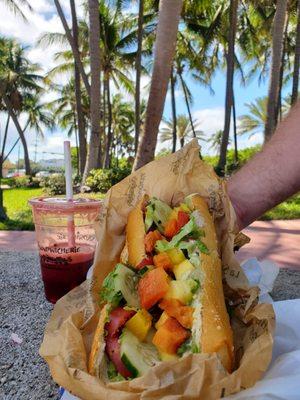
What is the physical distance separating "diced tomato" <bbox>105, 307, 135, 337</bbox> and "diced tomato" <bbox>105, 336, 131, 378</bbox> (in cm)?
2

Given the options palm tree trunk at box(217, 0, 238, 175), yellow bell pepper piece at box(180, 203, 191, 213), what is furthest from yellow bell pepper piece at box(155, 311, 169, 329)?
palm tree trunk at box(217, 0, 238, 175)

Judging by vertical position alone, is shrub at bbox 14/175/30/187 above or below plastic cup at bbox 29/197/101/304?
below

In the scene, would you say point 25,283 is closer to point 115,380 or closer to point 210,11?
point 115,380

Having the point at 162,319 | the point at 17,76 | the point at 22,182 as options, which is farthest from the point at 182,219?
the point at 17,76

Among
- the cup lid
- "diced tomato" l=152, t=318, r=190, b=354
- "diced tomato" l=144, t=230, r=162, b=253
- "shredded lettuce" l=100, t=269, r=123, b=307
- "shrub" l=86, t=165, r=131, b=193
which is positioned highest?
the cup lid

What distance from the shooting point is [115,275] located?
1.85 meters

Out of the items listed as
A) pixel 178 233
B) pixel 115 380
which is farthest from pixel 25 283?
pixel 115 380

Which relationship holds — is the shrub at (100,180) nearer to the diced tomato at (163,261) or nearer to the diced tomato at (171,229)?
the diced tomato at (171,229)

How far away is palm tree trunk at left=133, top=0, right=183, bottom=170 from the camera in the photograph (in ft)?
26.2

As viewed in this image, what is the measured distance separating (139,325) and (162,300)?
132 mm

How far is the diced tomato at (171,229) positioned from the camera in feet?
6.86

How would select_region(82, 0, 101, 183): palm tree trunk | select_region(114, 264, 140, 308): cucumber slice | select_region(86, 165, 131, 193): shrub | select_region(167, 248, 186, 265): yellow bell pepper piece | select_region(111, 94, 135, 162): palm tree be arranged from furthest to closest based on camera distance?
select_region(111, 94, 135, 162): palm tree
select_region(86, 165, 131, 193): shrub
select_region(82, 0, 101, 183): palm tree trunk
select_region(167, 248, 186, 265): yellow bell pepper piece
select_region(114, 264, 140, 308): cucumber slice

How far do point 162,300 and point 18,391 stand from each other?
943mm

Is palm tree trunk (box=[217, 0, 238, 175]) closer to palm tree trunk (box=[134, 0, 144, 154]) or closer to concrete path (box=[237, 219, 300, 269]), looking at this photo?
palm tree trunk (box=[134, 0, 144, 154])
